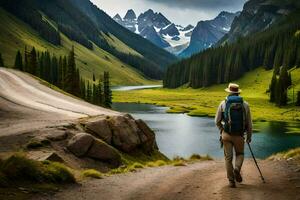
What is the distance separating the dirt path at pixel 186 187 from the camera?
13680 mm

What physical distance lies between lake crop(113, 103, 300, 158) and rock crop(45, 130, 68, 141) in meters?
33.6

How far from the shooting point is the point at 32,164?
594 inches

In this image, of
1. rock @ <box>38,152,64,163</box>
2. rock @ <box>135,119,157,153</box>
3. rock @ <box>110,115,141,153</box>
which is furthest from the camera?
rock @ <box>135,119,157,153</box>

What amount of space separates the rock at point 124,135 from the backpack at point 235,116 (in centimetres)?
1614

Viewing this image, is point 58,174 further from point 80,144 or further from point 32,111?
point 32,111

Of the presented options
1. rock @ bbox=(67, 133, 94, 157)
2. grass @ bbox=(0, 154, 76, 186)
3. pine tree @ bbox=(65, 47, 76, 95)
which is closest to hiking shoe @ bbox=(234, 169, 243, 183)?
grass @ bbox=(0, 154, 76, 186)

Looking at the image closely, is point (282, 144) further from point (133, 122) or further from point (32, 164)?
point (32, 164)

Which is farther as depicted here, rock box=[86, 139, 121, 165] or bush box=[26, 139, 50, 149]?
rock box=[86, 139, 121, 165]

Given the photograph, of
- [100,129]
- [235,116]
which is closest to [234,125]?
[235,116]

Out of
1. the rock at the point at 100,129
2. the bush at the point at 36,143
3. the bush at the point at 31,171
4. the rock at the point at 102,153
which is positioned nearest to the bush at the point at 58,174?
the bush at the point at 31,171

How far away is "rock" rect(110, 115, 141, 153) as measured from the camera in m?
30.8

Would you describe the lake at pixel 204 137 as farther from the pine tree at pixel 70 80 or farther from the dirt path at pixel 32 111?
the dirt path at pixel 32 111

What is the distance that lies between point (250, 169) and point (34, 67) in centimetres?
9925

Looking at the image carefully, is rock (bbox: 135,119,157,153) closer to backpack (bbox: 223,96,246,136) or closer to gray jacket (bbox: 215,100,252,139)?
gray jacket (bbox: 215,100,252,139)
